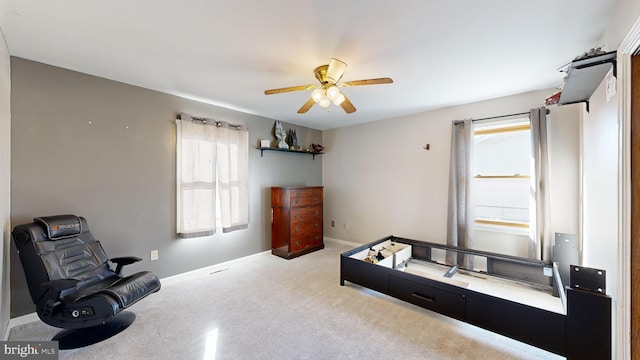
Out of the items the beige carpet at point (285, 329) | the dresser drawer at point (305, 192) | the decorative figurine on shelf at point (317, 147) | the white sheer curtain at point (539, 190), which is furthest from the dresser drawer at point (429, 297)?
the decorative figurine on shelf at point (317, 147)

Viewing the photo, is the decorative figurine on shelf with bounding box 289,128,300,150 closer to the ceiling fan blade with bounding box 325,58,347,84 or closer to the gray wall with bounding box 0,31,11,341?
the ceiling fan blade with bounding box 325,58,347,84

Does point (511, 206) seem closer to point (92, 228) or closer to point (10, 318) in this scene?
point (92, 228)

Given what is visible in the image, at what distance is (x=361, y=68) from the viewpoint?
7.91 feet

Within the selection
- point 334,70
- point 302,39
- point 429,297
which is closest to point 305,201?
point 429,297

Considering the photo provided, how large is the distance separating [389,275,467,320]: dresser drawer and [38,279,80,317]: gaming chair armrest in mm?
2798

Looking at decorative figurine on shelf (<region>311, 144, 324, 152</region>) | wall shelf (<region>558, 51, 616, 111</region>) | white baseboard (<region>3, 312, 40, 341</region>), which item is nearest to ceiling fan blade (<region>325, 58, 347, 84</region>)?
wall shelf (<region>558, 51, 616, 111</region>)

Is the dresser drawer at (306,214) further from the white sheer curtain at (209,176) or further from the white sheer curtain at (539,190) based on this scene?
the white sheer curtain at (539,190)

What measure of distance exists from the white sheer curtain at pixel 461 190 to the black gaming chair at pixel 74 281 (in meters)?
3.69

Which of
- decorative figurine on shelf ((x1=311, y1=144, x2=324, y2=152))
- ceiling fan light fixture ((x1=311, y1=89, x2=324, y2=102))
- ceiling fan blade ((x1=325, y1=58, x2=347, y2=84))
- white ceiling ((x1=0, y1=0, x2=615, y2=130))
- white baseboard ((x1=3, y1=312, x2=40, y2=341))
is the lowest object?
white baseboard ((x1=3, y1=312, x2=40, y2=341))

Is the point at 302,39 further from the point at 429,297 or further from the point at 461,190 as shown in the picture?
the point at 461,190

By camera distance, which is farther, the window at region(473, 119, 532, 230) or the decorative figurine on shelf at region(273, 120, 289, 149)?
the decorative figurine on shelf at region(273, 120, 289, 149)

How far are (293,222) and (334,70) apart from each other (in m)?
2.74

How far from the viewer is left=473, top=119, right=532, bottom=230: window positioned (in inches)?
125

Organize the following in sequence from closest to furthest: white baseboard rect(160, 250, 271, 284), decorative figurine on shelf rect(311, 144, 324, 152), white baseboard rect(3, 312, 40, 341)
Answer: white baseboard rect(3, 312, 40, 341) → white baseboard rect(160, 250, 271, 284) → decorative figurine on shelf rect(311, 144, 324, 152)
